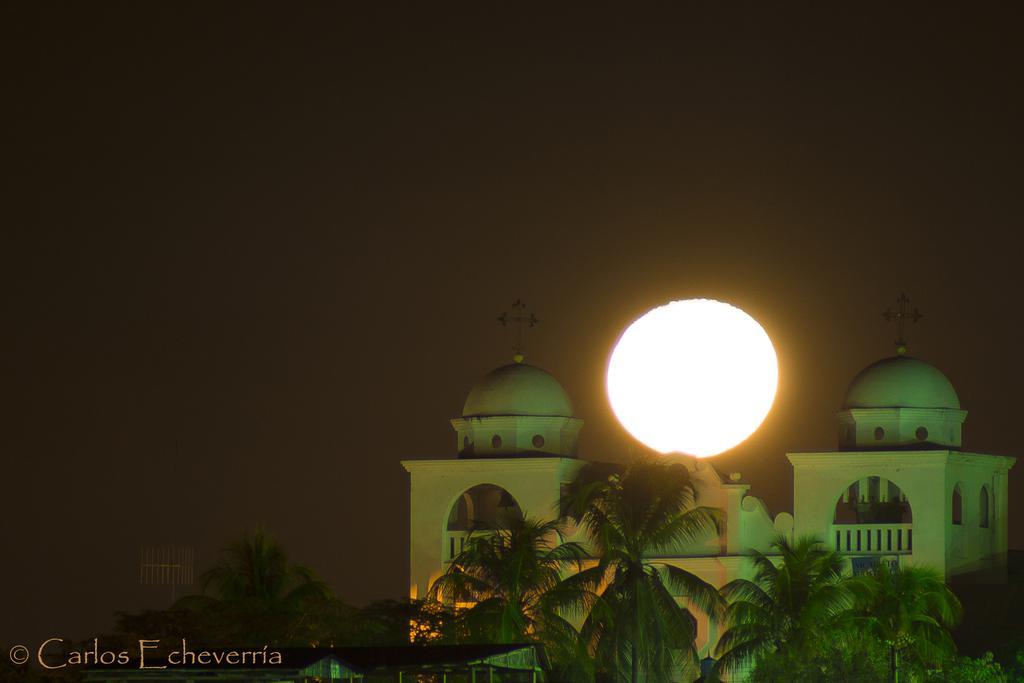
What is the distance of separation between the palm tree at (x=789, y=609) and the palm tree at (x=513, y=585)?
13.7 ft

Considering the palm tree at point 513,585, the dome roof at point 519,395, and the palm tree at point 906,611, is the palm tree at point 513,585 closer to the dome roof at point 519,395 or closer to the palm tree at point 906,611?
the palm tree at point 906,611

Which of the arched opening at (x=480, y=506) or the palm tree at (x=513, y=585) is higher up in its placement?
the arched opening at (x=480, y=506)

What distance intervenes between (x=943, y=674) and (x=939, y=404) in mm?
13623

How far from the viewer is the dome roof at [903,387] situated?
8369cm

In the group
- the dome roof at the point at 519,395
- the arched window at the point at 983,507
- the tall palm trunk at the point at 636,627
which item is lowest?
the tall palm trunk at the point at 636,627

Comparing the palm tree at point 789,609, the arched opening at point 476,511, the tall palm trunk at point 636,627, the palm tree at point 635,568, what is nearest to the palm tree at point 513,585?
the palm tree at point 635,568

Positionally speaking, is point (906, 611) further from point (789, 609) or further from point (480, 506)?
point (480, 506)

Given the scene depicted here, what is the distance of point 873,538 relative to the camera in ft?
273

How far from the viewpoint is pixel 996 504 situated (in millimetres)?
85938

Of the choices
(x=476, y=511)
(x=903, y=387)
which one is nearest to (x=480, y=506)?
(x=476, y=511)

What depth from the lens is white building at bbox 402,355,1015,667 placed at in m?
82.8

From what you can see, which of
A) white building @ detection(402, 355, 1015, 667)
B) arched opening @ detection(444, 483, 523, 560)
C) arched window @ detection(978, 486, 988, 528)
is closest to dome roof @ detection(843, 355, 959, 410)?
white building @ detection(402, 355, 1015, 667)

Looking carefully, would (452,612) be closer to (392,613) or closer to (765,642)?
(392,613)

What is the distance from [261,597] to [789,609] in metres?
15.3
